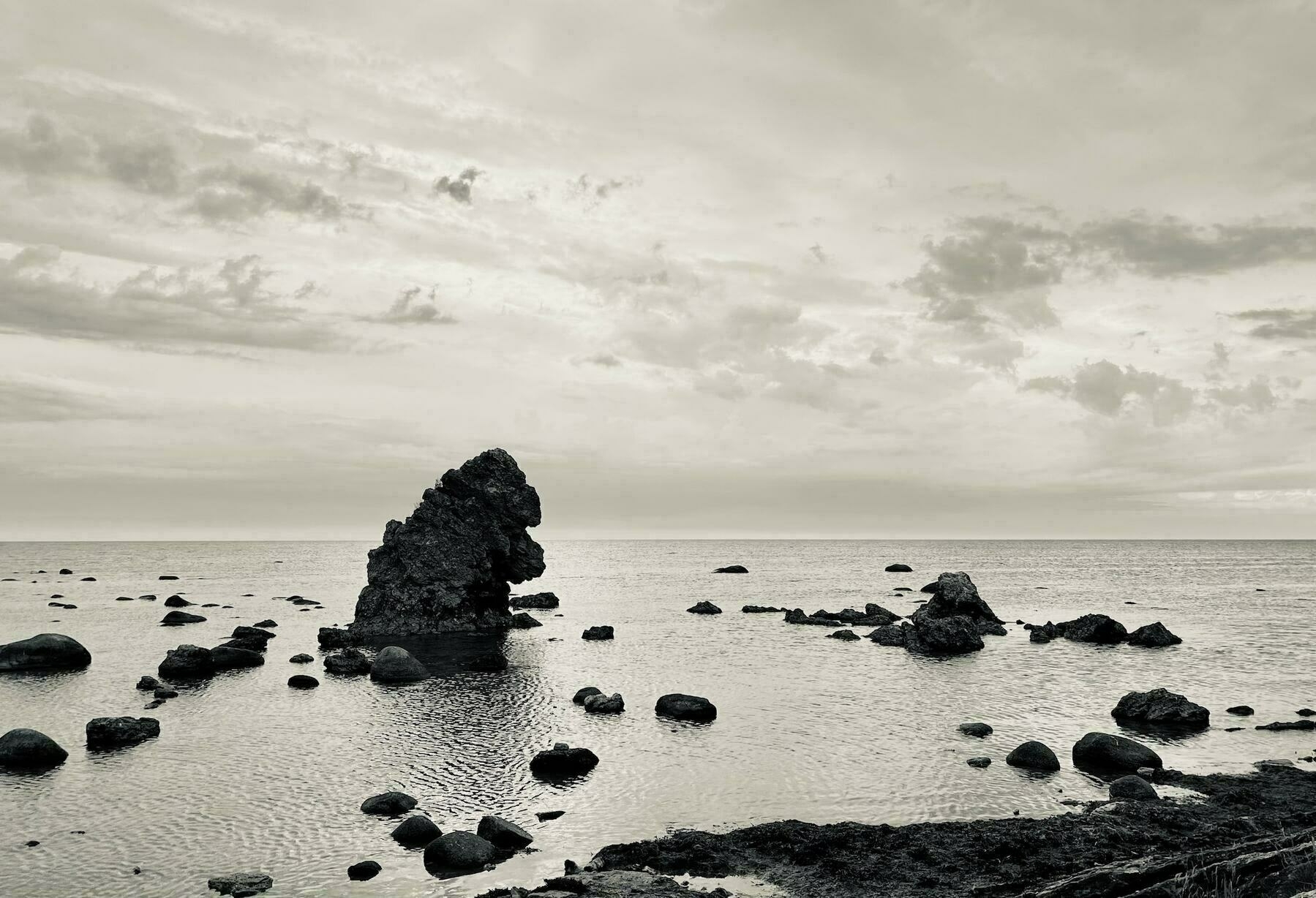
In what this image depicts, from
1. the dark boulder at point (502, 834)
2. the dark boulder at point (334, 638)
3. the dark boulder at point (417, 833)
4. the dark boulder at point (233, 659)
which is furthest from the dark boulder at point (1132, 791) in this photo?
the dark boulder at point (334, 638)

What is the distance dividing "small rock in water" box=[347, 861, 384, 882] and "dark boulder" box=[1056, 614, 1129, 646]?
70831 mm

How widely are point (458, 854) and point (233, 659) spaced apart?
47.3m

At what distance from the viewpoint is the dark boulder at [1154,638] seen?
7306cm

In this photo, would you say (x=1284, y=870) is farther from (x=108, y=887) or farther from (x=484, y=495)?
(x=484, y=495)

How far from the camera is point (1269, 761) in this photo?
3381 cm

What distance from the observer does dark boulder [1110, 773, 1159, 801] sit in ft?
94.2

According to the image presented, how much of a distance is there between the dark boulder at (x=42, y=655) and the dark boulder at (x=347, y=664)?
18021 millimetres

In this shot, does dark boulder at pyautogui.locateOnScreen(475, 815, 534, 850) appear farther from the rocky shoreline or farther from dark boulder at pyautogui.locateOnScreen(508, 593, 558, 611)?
dark boulder at pyautogui.locateOnScreen(508, 593, 558, 611)

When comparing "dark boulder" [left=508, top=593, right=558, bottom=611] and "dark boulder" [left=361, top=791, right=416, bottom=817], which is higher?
"dark boulder" [left=361, top=791, right=416, bottom=817]

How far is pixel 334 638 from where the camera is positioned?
73438mm

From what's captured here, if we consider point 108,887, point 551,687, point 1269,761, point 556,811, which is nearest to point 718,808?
point 556,811

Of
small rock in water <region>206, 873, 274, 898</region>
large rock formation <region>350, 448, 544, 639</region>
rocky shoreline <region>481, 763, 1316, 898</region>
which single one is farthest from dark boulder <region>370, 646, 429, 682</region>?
rocky shoreline <region>481, 763, 1316, 898</region>

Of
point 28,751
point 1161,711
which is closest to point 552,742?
point 28,751

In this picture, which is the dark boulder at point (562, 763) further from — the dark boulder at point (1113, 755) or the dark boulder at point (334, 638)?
the dark boulder at point (334, 638)
